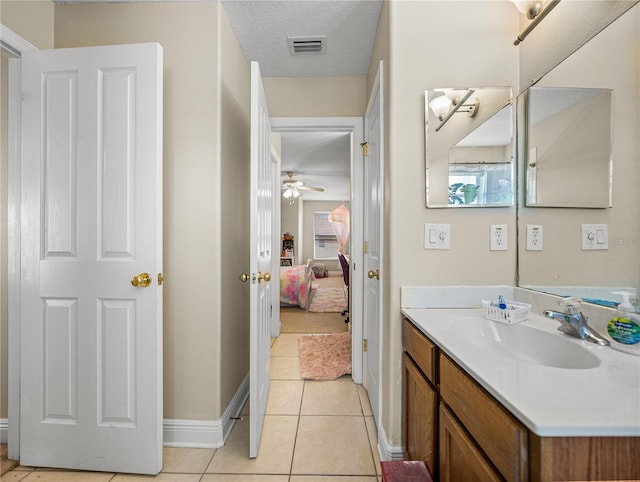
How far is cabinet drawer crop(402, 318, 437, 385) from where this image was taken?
1129 millimetres

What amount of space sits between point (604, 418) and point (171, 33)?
7.75 ft

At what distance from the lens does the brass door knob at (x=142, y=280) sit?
58.2 inches

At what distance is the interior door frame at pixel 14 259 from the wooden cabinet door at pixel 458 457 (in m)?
2.10

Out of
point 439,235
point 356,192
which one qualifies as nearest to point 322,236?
point 356,192

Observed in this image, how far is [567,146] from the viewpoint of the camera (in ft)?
3.97

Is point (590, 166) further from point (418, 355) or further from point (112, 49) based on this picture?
point (112, 49)

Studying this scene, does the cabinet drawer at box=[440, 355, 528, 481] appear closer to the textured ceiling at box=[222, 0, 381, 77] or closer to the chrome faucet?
the chrome faucet

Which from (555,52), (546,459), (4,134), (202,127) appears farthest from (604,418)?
(4,134)

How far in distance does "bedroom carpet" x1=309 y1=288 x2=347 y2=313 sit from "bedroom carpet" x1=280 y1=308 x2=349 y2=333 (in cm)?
18

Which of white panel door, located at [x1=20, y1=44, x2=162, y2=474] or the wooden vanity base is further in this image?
white panel door, located at [x1=20, y1=44, x2=162, y2=474]

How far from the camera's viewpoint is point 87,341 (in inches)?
60.3

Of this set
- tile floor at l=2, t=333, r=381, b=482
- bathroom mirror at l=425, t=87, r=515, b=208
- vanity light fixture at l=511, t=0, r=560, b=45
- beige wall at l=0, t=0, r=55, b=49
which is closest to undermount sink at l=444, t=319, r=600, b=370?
bathroom mirror at l=425, t=87, r=515, b=208

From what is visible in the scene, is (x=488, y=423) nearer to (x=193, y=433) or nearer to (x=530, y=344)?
(x=530, y=344)

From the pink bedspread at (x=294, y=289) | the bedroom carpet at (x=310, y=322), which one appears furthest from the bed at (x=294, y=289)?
the bedroom carpet at (x=310, y=322)
